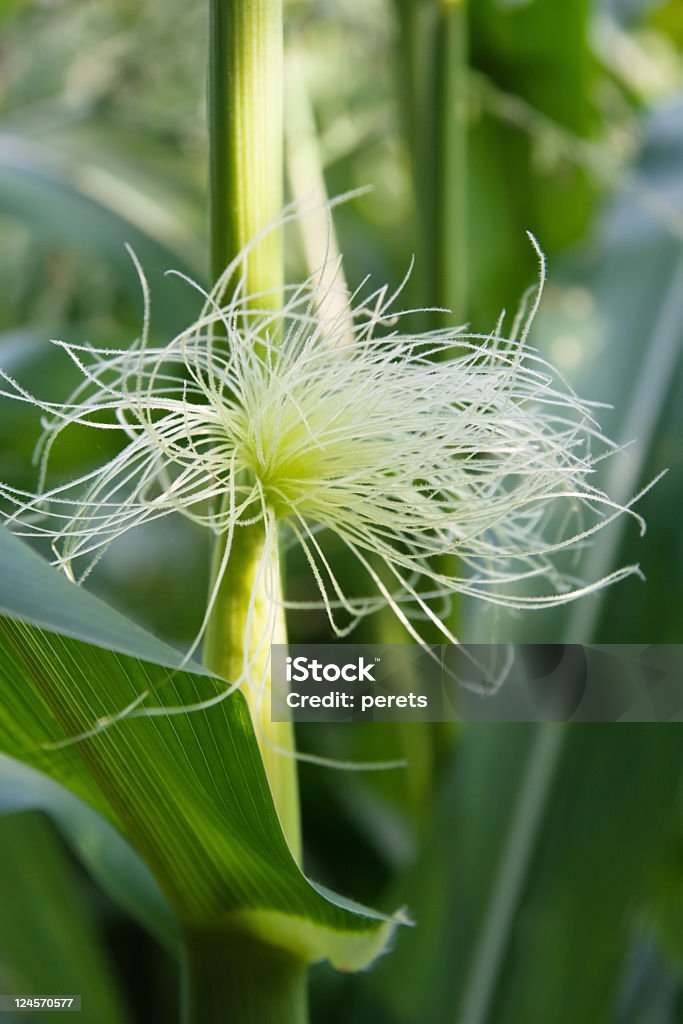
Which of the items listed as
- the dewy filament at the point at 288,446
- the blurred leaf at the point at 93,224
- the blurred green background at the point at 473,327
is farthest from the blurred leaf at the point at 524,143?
the dewy filament at the point at 288,446

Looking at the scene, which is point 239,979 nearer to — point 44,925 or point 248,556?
point 248,556

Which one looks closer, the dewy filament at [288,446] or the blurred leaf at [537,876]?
the dewy filament at [288,446]

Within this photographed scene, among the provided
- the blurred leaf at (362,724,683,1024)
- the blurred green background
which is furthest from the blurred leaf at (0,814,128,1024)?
the blurred leaf at (362,724,683,1024)

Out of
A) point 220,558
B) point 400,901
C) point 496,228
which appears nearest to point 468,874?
point 400,901

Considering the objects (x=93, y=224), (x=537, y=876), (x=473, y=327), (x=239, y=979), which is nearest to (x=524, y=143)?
(x=473, y=327)

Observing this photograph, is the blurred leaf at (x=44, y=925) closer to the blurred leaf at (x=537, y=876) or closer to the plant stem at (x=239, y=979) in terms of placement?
the blurred leaf at (x=537, y=876)
